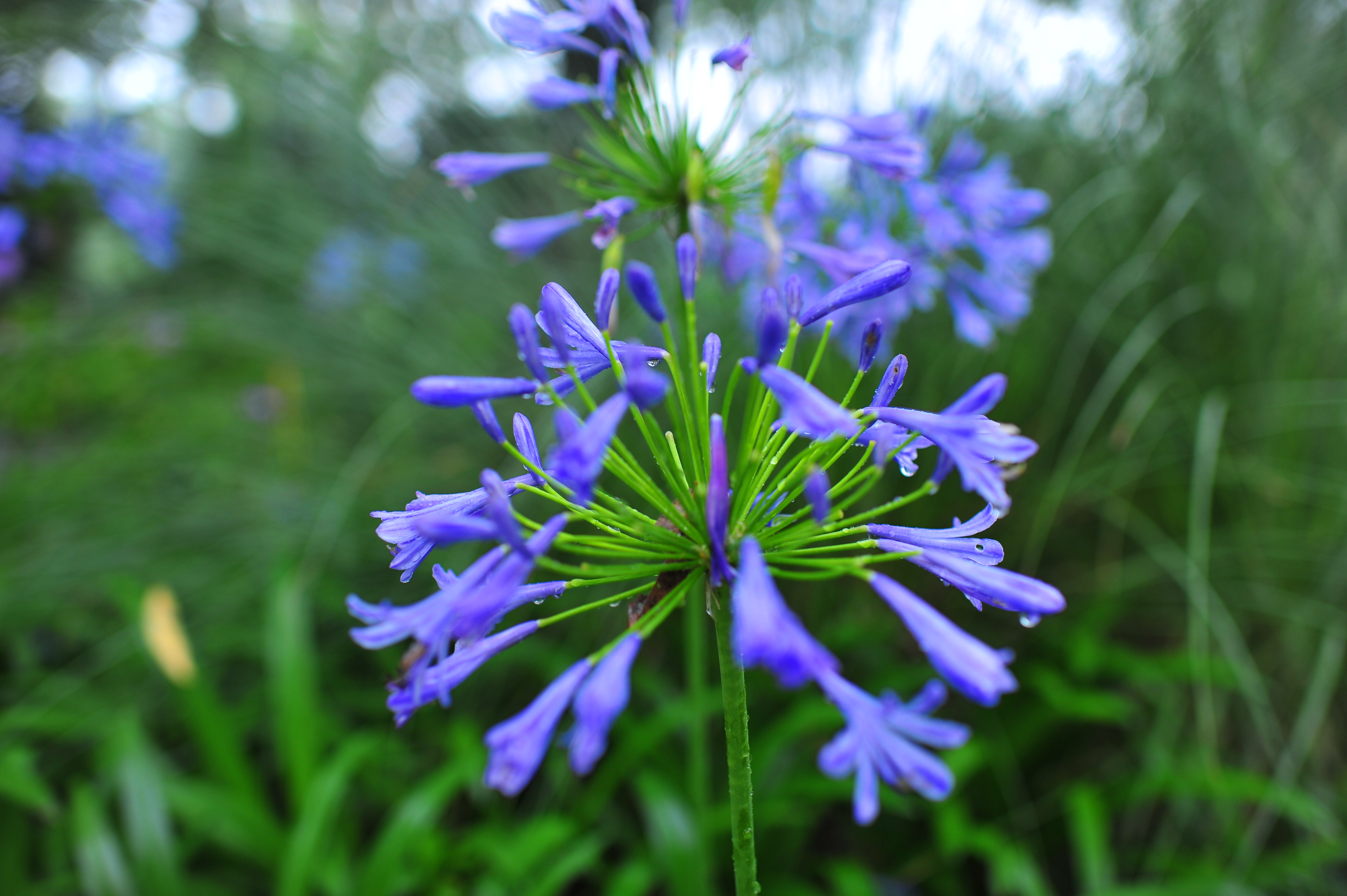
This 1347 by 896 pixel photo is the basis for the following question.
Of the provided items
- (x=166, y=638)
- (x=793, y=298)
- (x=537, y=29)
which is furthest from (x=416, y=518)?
(x=166, y=638)

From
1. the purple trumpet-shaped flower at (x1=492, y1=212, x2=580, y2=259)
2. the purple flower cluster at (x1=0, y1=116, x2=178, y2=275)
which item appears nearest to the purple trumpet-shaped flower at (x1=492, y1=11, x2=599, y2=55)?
the purple trumpet-shaped flower at (x1=492, y1=212, x2=580, y2=259)

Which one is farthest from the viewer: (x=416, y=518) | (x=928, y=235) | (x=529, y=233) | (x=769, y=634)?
(x=928, y=235)

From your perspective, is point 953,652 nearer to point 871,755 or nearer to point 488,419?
point 871,755

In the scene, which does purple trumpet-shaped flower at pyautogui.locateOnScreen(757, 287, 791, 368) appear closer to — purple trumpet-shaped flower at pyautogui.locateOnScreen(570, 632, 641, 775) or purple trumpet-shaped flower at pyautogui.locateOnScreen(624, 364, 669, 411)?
purple trumpet-shaped flower at pyautogui.locateOnScreen(624, 364, 669, 411)

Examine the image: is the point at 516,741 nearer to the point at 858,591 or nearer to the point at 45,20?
the point at 858,591

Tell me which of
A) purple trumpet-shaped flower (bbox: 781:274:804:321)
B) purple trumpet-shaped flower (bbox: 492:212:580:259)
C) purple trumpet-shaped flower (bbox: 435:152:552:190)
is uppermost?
purple trumpet-shaped flower (bbox: 435:152:552:190)

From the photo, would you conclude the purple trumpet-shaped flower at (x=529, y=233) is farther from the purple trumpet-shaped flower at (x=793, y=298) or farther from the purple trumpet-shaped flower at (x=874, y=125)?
the purple trumpet-shaped flower at (x=793, y=298)
